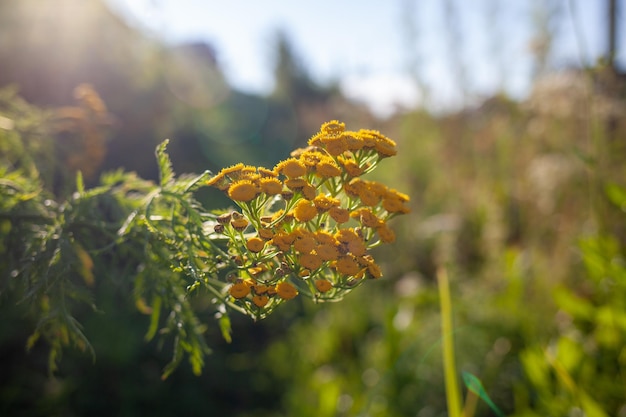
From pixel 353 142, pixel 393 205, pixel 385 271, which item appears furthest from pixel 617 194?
pixel 385 271

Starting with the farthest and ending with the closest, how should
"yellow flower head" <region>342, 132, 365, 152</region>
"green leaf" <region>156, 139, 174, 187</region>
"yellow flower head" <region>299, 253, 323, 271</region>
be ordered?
"green leaf" <region>156, 139, 174, 187</region>, "yellow flower head" <region>342, 132, 365, 152</region>, "yellow flower head" <region>299, 253, 323, 271</region>

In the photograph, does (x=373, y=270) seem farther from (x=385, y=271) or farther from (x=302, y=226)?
(x=385, y=271)

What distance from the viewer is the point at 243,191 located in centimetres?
89

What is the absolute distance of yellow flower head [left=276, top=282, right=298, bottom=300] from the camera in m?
0.90

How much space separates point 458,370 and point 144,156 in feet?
9.80

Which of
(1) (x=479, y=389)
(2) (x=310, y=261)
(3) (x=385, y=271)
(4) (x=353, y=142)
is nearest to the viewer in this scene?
(2) (x=310, y=261)

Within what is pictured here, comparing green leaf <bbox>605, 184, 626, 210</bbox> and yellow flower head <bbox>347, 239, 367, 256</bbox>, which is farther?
green leaf <bbox>605, 184, 626, 210</bbox>

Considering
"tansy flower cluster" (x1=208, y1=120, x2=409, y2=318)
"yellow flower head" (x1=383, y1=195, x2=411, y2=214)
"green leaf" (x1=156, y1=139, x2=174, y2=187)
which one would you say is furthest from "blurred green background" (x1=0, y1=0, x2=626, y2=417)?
"yellow flower head" (x1=383, y1=195, x2=411, y2=214)

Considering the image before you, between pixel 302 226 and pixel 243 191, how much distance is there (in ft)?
0.53

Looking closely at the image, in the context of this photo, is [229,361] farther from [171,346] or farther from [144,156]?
[144,156]

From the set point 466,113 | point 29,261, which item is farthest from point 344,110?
point 29,261

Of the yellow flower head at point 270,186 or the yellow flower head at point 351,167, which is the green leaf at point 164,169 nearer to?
the yellow flower head at point 270,186

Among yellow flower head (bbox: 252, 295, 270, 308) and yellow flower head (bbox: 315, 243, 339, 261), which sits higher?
yellow flower head (bbox: 315, 243, 339, 261)

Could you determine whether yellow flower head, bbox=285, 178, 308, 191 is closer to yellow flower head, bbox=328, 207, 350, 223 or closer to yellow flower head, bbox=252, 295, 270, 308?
yellow flower head, bbox=328, 207, 350, 223
